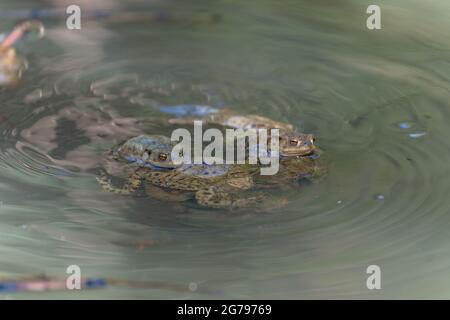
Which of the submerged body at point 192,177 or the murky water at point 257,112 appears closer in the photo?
the murky water at point 257,112

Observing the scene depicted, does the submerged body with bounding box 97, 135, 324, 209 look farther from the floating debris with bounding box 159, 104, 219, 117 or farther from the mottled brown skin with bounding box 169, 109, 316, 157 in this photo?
the floating debris with bounding box 159, 104, 219, 117

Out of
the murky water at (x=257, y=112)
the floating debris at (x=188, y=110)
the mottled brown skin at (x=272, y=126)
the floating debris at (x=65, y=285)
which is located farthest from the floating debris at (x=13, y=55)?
the floating debris at (x=65, y=285)

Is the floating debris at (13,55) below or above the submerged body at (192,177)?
above

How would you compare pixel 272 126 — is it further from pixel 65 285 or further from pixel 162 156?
pixel 65 285

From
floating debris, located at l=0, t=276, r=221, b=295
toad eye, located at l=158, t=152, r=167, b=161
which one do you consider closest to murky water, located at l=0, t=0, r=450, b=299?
floating debris, located at l=0, t=276, r=221, b=295

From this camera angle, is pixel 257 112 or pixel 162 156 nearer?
pixel 162 156

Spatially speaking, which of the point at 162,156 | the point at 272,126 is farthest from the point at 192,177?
the point at 272,126

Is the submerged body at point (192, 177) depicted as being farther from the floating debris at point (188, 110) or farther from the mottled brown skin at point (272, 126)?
the floating debris at point (188, 110)
